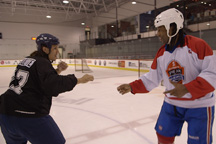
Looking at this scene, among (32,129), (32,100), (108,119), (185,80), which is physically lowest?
(108,119)

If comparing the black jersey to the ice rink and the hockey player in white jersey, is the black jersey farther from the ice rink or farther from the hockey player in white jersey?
the ice rink

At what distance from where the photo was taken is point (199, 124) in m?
1.34

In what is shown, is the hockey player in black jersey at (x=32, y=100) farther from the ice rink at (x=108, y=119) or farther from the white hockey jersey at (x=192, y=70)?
the ice rink at (x=108, y=119)

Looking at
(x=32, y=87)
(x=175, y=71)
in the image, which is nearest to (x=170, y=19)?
(x=175, y=71)

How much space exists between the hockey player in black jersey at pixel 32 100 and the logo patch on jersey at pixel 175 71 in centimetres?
77

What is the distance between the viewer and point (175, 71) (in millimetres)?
1430

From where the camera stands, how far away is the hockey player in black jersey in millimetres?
1339

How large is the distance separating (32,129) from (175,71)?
1.16 metres

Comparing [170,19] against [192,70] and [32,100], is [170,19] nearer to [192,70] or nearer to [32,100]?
[192,70]

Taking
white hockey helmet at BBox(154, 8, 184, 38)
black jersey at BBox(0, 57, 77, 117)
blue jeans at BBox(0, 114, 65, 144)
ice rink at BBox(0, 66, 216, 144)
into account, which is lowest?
ice rink at BBox(0, 66, 216, 144)

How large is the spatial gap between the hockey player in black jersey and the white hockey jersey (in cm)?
77

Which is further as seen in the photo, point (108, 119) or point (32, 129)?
point (108, 119)

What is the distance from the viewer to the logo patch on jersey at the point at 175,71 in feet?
4.61

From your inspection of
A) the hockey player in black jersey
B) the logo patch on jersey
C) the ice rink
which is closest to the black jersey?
the hockey player in black jersey
